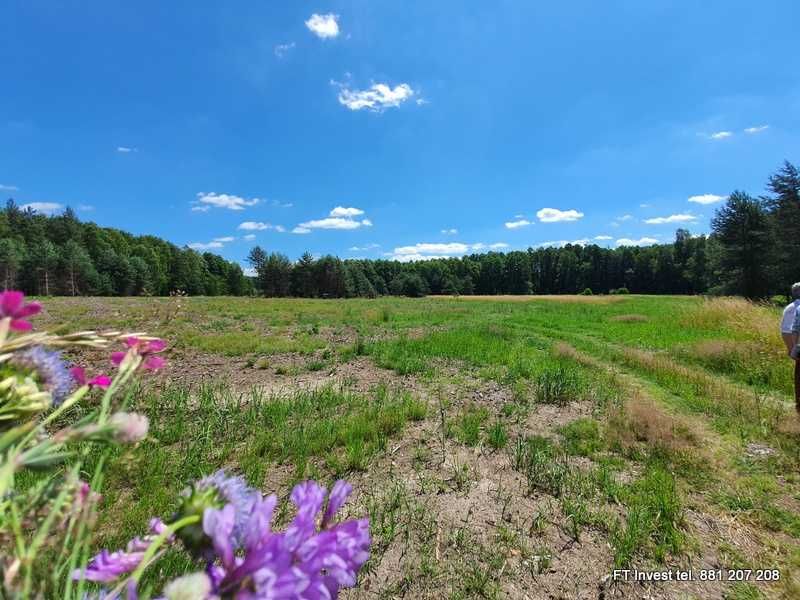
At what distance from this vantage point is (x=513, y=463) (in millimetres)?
4234

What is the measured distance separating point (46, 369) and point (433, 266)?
11129 cm

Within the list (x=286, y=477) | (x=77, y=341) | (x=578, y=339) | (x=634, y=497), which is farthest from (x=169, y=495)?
(x=578, y=339)

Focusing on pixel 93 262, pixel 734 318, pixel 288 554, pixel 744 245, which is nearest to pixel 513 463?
pixel 288 554

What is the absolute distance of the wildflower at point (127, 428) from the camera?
1.69 ft

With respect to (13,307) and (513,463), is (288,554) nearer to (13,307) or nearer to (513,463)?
(13,307)

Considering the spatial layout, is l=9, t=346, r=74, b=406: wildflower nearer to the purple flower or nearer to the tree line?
the purple flower

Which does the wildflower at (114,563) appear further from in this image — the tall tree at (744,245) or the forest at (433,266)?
the tall tree at (744,245)

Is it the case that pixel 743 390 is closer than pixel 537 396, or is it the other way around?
pixel 537 396

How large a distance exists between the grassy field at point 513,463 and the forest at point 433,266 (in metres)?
25.3

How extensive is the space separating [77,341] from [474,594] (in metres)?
2.93

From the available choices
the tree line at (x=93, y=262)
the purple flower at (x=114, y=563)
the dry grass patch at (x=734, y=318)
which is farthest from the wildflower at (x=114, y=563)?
the tree line at (x=93, y=262)

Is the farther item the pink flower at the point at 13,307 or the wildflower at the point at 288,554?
the pink flower at the point at 13,307

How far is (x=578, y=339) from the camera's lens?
1373 cm

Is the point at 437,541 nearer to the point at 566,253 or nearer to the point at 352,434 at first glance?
the point at 352,434
